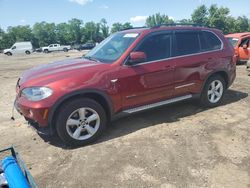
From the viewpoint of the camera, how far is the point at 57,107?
432 centimetres

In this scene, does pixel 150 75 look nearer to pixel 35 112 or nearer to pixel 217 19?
pixel 35 112

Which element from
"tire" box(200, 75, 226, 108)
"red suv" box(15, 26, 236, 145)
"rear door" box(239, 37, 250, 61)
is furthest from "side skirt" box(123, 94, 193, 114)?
"rear door" box(239, 37, 250, 61)

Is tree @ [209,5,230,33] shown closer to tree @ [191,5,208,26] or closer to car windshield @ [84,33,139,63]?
tree @ [191,5,208,26]

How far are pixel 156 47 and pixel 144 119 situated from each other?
57.6 inches

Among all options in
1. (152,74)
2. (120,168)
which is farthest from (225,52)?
(120,168)

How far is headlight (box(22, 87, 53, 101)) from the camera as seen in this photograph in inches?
169

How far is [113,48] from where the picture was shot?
5395mm

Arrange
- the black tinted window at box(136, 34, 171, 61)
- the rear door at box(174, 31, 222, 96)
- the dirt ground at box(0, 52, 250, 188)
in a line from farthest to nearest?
the rear door at box(174, 31, 222, 96) → the black tinted window at box(136, 34, 171, 61) → the dirt ground at box(0, 52, 250, 188)

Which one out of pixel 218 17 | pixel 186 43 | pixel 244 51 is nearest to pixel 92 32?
pixel 218 17

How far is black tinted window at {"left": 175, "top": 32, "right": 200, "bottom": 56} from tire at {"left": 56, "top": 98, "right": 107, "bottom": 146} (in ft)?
6.87

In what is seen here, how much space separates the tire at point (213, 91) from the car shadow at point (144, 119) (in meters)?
0.20

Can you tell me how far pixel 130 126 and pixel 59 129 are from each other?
4.94ft

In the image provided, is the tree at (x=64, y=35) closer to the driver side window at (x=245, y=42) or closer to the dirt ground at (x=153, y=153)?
the driver side window at (x=245, y=42)

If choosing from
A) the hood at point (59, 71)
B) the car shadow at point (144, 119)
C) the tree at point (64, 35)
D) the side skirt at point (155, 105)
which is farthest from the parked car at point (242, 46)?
the tree at point (64, 35)
